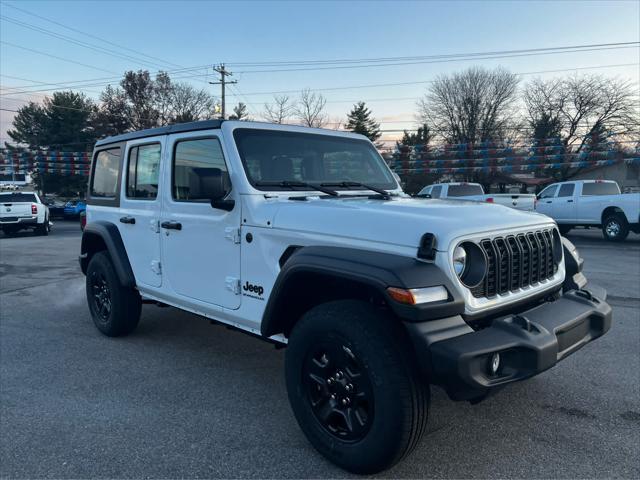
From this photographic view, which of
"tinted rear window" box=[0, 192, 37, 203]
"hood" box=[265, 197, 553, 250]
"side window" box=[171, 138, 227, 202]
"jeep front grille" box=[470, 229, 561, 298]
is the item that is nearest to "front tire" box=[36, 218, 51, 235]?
"tinted rear window" box=[0, 192, 37, 203]

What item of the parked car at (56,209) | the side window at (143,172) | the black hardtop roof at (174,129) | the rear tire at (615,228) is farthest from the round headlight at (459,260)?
the parked car at (56,209)

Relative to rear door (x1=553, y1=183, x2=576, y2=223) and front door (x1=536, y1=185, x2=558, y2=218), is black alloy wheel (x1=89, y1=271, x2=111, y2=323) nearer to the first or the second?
rear door (x1=553, y1=183, x2=576, y2=223)

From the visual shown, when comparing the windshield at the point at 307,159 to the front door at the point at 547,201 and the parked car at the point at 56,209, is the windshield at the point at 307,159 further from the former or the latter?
the parked car at the point at 56,209

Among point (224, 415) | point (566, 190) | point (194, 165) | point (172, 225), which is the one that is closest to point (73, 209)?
point (566, 190)

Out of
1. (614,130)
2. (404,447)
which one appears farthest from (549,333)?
(614,130)

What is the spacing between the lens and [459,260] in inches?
101

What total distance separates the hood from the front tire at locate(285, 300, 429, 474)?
1.33ft

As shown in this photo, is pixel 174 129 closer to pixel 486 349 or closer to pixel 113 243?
pixel 113 243

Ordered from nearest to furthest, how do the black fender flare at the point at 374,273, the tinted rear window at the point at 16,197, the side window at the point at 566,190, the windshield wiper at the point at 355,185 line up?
the black fender flare at the point at 374,273 → the windshield wiper at the point at 355,185 → the side window at the point at 566,190 → the tinted rear window at the point at 16,197

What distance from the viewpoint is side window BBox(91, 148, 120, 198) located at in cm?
500

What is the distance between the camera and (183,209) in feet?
12.8

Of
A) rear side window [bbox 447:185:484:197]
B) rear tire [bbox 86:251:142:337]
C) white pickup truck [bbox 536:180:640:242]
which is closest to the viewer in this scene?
rear tire [bbox 86:251:142:337]

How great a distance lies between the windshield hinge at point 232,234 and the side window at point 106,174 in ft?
6.87

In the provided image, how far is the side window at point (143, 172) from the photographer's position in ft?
14.1
